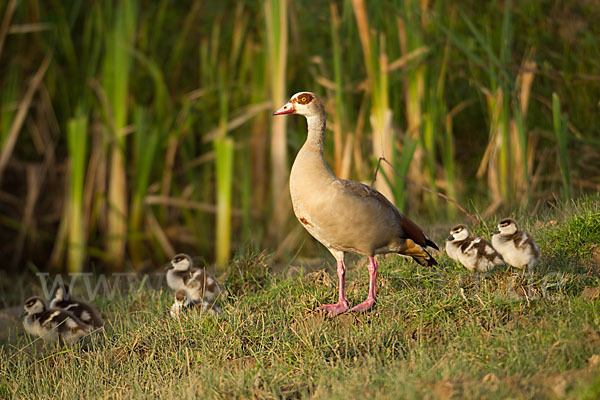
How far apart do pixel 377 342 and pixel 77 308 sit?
2349 millimetres

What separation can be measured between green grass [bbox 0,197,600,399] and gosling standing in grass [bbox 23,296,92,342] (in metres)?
0.11

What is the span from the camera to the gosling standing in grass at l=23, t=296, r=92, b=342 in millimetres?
4844

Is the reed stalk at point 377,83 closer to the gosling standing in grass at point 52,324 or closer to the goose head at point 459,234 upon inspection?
the goose head at point 459,234

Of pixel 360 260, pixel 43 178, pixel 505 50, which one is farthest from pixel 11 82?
pixel 505 50

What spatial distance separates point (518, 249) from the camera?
4.11 metres

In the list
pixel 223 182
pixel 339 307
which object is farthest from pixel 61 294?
pixel 223 182

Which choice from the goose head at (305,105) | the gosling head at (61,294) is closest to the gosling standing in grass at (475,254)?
the goose head at (305,105)

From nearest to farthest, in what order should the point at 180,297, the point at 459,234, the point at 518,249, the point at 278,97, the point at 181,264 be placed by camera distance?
the point at 518,249 < the point at 459,234 < the point at 180,297 < the point at 181,264 < the point at 278,97

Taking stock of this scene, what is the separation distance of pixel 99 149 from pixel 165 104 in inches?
35.2

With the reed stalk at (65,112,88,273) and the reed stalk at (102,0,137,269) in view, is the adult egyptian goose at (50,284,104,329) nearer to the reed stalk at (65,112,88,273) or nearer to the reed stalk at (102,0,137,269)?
the reed stalk at (65,112,88,273)

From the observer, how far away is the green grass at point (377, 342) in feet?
10.6

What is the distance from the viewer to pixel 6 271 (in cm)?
834

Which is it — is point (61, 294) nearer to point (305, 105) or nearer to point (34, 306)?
point (34, 306)

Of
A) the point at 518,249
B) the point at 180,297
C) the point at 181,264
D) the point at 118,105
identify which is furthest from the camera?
the point at 118,105
